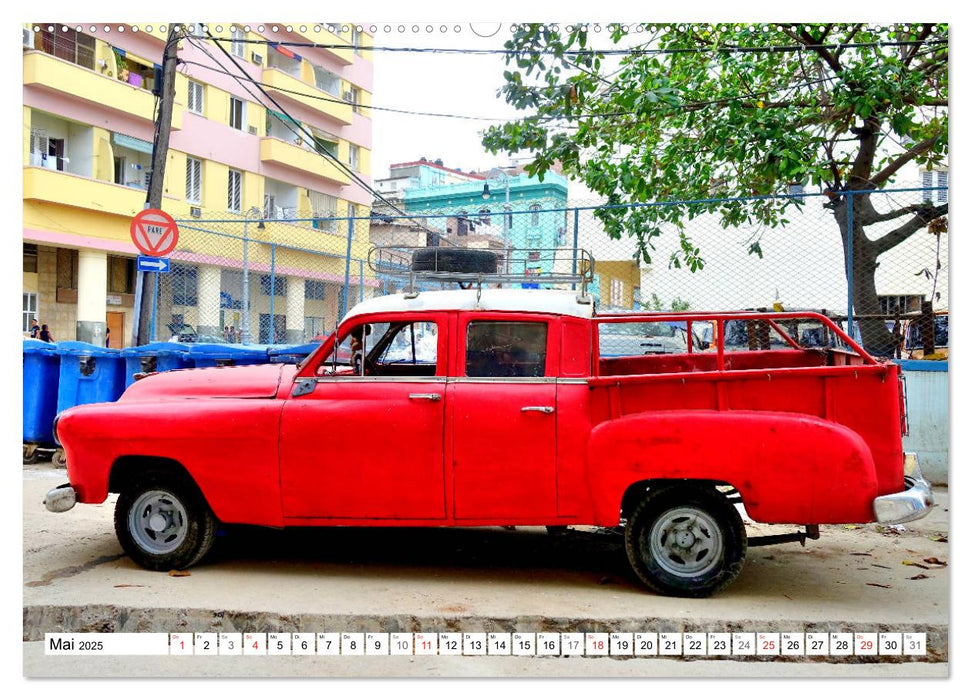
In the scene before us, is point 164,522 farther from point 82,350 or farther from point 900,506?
point 82,350

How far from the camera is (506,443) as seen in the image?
4707 millimetres

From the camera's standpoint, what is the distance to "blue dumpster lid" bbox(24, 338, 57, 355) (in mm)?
8922

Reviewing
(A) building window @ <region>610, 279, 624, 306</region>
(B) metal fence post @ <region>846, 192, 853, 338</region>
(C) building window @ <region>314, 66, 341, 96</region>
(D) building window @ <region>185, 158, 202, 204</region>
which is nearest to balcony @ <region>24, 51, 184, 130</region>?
Result: (D) building window @ <region>185, 158, 202, 204</region>

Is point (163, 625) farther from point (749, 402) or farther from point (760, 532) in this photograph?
point (760, 532)

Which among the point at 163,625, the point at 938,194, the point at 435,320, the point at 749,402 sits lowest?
the point at 163,625

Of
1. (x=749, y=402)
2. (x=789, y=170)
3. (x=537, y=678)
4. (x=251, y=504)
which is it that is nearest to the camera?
(x=537, y=678)

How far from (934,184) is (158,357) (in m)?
7.67

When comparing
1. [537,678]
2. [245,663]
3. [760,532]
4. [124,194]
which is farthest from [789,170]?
[124,194]

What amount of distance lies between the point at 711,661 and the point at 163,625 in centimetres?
265

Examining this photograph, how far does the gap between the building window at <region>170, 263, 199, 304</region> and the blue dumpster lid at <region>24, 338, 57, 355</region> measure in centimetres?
165

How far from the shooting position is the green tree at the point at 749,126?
23.3 feet

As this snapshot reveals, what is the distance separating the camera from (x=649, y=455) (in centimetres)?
458

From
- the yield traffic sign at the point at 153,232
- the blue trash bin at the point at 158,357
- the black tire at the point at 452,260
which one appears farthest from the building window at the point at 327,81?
the blue trash bin at the point at 158,357

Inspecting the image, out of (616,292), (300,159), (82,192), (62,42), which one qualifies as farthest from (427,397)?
(300,159)
